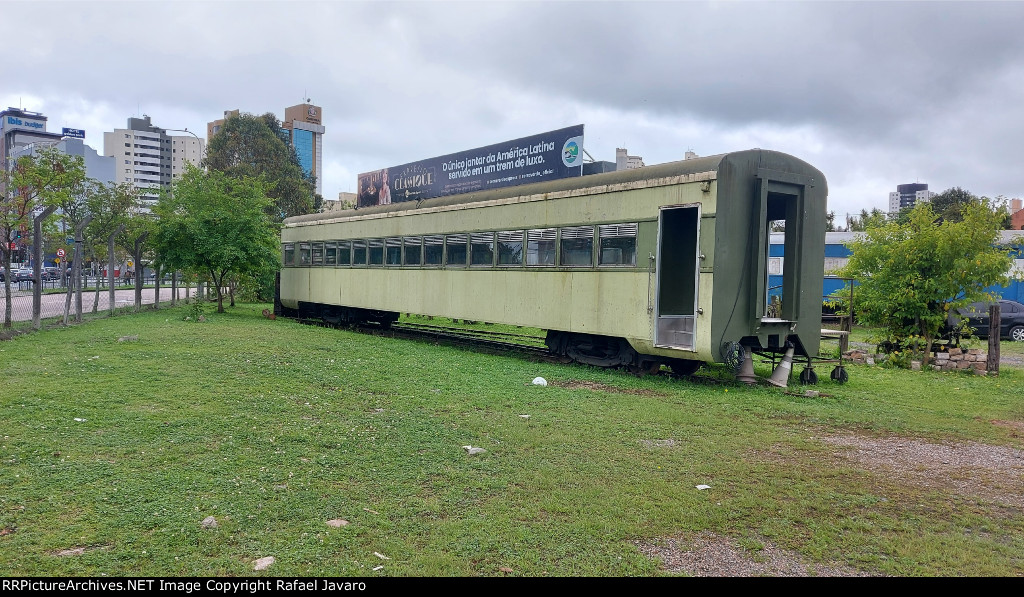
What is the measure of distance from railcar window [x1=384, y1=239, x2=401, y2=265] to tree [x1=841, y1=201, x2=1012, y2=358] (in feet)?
32.3

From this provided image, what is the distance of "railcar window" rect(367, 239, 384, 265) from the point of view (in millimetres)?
17281

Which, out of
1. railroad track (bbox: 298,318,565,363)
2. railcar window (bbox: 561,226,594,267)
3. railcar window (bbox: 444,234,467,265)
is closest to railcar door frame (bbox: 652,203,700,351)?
railcar window (bbox: 561,226,594,267)

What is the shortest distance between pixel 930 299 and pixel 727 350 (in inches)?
214

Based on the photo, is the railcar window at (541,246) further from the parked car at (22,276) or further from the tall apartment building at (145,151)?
the tall apartment building at (145,151)

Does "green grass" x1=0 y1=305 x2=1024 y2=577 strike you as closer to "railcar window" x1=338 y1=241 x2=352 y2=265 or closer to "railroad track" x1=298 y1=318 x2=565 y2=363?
"railroad track" x1=298 y1=318 x2=565 y2=363

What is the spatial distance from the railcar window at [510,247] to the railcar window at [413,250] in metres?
2.91

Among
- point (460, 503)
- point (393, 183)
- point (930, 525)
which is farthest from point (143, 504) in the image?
point (393, 183)

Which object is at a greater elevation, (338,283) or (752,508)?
(338,283)

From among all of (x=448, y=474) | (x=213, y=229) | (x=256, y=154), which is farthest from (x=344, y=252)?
(x=256, y=154)

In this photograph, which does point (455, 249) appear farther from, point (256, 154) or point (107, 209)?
point (256, 154)

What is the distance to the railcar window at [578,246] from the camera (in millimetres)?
11523

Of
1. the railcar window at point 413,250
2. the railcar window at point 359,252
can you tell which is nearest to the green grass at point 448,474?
the railcar window at point 413,250

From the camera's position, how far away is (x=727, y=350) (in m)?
9.75

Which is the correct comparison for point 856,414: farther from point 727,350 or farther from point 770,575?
point 770,575
